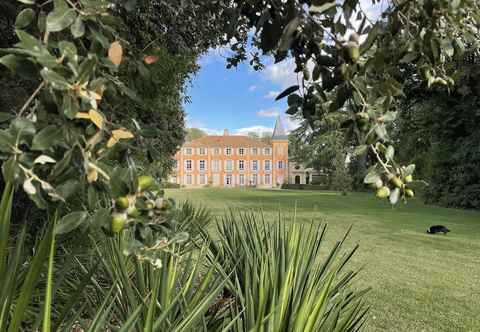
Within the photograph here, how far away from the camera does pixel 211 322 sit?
7.90ft

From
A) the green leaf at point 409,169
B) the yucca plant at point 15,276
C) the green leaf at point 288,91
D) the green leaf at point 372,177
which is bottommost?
the yucca plant at point 15,276

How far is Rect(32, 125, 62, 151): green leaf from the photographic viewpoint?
2.12 ft

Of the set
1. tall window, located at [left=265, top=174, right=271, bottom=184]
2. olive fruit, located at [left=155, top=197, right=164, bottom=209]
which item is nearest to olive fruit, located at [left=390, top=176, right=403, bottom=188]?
olive fruit, located at [left=155, top=197, right=164, bottom=209]

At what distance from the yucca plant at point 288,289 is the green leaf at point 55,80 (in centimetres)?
112

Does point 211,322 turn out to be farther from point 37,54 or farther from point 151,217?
point 37,54

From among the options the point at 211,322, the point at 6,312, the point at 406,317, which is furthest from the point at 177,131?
the point at 6,312

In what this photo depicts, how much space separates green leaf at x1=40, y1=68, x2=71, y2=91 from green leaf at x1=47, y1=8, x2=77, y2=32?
0.32ft

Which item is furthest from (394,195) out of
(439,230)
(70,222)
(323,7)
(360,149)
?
(439,230)

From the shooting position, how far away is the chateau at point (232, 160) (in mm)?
72875

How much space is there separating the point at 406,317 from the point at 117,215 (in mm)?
4940

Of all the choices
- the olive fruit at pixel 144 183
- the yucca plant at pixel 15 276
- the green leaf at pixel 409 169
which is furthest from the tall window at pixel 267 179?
the olive fruit at pixel 144 183

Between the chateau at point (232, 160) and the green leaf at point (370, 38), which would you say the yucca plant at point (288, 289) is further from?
the chateau at point (232, 160)

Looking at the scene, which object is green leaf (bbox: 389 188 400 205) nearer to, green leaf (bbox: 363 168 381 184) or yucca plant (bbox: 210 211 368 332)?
green leaf (bbox: 363 168 381 184)

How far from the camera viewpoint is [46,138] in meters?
0.66
